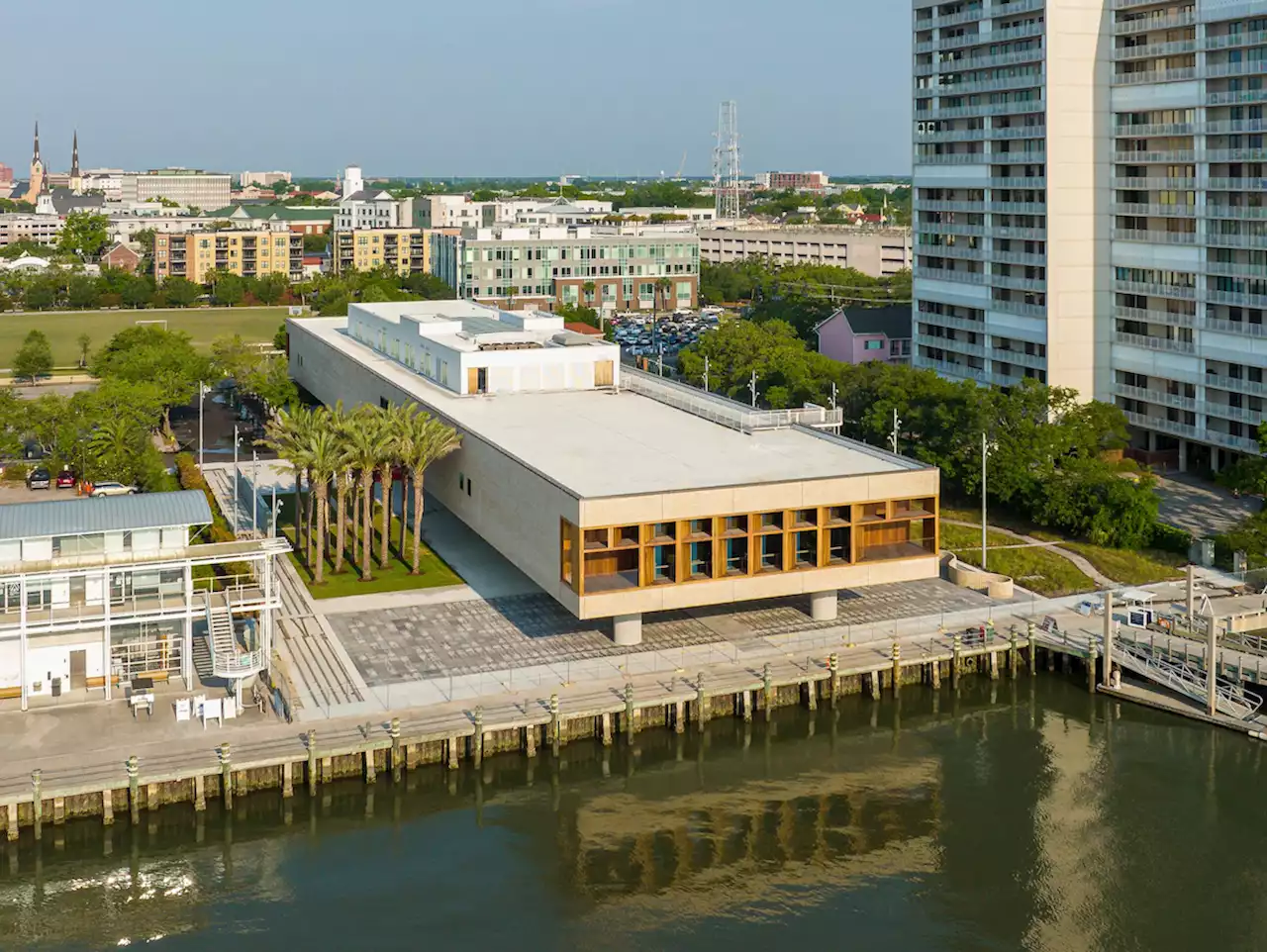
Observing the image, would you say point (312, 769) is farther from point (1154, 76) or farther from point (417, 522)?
point (1154, 76)

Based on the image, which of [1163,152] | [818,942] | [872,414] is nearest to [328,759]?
[818,942]

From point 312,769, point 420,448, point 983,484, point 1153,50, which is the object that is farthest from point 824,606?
point 1153,50

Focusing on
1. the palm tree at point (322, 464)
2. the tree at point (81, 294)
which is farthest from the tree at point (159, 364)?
the tree at point (81, 294)

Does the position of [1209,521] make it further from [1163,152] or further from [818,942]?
[818,942]

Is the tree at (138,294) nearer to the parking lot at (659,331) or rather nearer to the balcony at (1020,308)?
the parking lot at (659,331)

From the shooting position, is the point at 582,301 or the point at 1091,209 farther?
the point at 582,301

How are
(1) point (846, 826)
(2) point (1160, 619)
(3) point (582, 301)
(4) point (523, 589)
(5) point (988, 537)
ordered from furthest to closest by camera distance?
(3) point (582, 301) → (5) point (988, 537) → (4) point (523, 589) → (2) point (1160, 619) → (1) point (846, 826)
